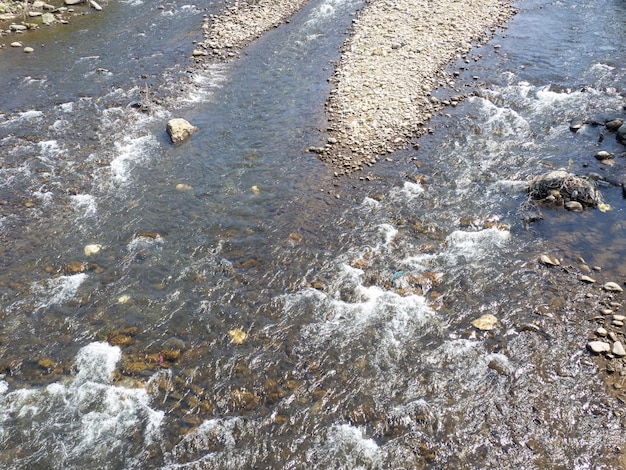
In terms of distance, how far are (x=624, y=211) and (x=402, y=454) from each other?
9423mm

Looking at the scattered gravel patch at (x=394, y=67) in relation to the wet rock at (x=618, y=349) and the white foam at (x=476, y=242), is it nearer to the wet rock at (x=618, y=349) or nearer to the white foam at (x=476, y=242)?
the white foam at (x=476, y=242)

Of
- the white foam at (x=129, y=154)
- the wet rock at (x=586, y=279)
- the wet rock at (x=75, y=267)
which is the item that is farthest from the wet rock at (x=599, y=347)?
the white foam at (x=129, y=154)

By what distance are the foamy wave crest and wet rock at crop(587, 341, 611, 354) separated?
27.8 feet

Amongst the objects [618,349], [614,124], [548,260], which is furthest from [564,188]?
[618,349]

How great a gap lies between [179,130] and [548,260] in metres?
12.0

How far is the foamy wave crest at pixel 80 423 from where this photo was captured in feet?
26.3

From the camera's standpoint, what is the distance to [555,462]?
779cm

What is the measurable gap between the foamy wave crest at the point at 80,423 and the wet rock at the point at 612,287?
32.3 feet

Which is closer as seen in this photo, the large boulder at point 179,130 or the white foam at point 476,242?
the white foam at point 476,242

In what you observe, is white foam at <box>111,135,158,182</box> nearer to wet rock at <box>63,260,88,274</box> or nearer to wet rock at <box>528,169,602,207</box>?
wet rock at <box>63,260,88,274</box>

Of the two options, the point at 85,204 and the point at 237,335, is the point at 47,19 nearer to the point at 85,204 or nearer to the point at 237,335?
the point at 85,204

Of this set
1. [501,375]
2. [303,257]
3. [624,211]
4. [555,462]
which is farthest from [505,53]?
[555,462]

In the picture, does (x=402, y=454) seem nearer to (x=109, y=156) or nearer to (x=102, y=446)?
(x=102, y=446)

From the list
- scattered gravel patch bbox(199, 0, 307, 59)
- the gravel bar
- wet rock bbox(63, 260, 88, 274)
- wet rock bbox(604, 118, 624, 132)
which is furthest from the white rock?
wet rock bbox(604, 118, 624, 132)
